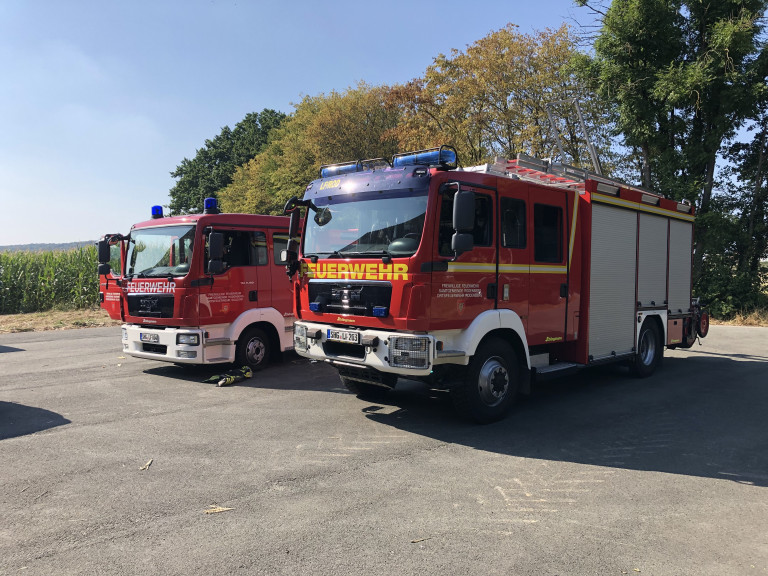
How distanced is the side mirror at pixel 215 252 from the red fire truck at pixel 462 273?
180cm

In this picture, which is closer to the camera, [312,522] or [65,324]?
[312,522]

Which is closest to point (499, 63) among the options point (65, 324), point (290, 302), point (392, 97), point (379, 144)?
point (392, 97)

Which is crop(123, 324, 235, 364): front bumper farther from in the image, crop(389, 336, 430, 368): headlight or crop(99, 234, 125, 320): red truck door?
crop(389, 336, 430, 368): headlight

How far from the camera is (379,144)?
1235 inches

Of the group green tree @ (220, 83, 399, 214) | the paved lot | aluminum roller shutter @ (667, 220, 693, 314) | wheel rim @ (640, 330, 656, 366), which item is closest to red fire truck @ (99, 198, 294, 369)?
the paved lot

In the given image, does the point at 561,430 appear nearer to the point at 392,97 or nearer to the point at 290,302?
the point at 290,302

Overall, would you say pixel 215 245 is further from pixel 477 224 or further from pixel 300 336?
pixel 477 224

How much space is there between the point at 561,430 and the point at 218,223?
6014 mm

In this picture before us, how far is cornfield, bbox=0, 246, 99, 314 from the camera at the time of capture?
2041cm

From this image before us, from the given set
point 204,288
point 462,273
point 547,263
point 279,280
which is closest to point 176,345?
point 204,288

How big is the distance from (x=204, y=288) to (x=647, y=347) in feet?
24.1

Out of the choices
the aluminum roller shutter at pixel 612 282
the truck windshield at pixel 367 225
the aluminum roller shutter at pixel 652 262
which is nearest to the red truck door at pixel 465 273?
the truck windshield at pixel 367 225

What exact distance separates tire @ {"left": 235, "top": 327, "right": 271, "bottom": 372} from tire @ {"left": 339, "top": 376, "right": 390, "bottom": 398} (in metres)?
2.43

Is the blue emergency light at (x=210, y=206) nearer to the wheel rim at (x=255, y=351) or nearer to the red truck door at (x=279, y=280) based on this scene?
the red truck door at (x=279, y=280)
